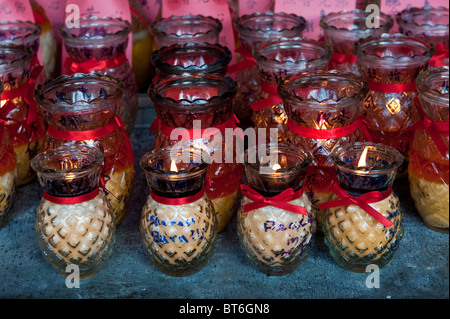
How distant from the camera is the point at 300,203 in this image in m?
1.06

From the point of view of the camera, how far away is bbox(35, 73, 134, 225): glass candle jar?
3.73ft

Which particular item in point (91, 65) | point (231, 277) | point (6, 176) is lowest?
point (231, 277)

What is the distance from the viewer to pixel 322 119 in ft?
3.65

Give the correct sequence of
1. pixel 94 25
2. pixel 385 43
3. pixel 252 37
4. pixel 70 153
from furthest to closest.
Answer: pixel 94 25, pixel 252 37, pixel 385 43, pixel 70 153

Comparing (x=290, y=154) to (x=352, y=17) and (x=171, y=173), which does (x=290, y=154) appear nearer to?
(x=171, y=173)

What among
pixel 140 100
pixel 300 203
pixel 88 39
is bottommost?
pixel 140 100

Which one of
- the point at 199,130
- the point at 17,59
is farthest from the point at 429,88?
the point at 17,59

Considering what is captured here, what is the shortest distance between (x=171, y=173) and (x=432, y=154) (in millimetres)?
504

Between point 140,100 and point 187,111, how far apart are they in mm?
666

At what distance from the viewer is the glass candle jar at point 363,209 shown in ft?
3.37

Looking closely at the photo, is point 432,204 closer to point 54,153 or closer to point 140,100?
point 54,153

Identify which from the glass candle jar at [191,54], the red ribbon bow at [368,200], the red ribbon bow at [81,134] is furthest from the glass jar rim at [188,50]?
the red ribbon bow at [368,200]

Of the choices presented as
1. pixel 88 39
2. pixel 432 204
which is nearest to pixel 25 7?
pixel 88 39

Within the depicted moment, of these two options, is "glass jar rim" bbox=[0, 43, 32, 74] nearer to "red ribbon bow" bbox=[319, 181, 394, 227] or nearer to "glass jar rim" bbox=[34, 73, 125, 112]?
"glass jar rim" bbox=[34, 73, 125, 112]
